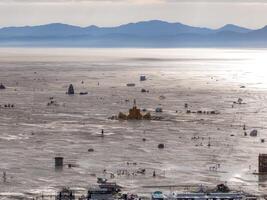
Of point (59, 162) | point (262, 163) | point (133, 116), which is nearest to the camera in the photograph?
point (262, 163)

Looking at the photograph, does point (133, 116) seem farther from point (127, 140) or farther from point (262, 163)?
point (262, 163)

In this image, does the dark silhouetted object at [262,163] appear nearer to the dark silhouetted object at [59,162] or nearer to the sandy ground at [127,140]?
the sandy ground at [127,140]

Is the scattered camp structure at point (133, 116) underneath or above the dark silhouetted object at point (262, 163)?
above

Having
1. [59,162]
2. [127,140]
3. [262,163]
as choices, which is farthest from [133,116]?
[262,163]

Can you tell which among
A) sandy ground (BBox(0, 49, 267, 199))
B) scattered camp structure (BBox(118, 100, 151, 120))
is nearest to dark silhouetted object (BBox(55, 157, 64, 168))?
sandy ground (BBox(0, 49, 267, 199))

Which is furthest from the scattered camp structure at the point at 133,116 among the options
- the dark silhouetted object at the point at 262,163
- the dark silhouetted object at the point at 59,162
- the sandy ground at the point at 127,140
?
the dark silhouetted object at the point at 262,163

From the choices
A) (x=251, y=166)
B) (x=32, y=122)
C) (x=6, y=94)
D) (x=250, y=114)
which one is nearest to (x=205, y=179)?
(x=251, y=166)

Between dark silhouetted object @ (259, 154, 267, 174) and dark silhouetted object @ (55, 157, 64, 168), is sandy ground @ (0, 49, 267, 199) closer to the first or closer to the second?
dark silhouetted object @ (55, 157, 64, 168)

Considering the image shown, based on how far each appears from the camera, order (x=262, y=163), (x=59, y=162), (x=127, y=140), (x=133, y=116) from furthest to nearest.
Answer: (x=133, y=116), (x=127, y=140), (x=59, y=162), (x=262, y=163)

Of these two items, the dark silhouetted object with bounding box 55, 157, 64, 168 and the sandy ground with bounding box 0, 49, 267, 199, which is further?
the dark silhouetted object with bounding box 55, 157, 64, 168

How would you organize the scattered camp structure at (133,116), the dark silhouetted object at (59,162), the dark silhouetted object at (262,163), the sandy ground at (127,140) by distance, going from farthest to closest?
the scattered camp structure at (133,116) < the dark silhouetted object at (59,162) < the dark silhouetted object at (262,163) < the sandy ground at (127,140)

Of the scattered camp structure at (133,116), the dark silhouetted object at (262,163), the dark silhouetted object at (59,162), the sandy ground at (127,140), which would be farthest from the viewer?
the scattered camp structure at (133,116)

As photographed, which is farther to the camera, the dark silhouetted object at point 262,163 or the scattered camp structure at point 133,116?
the scattered camp structure at point 133,116
